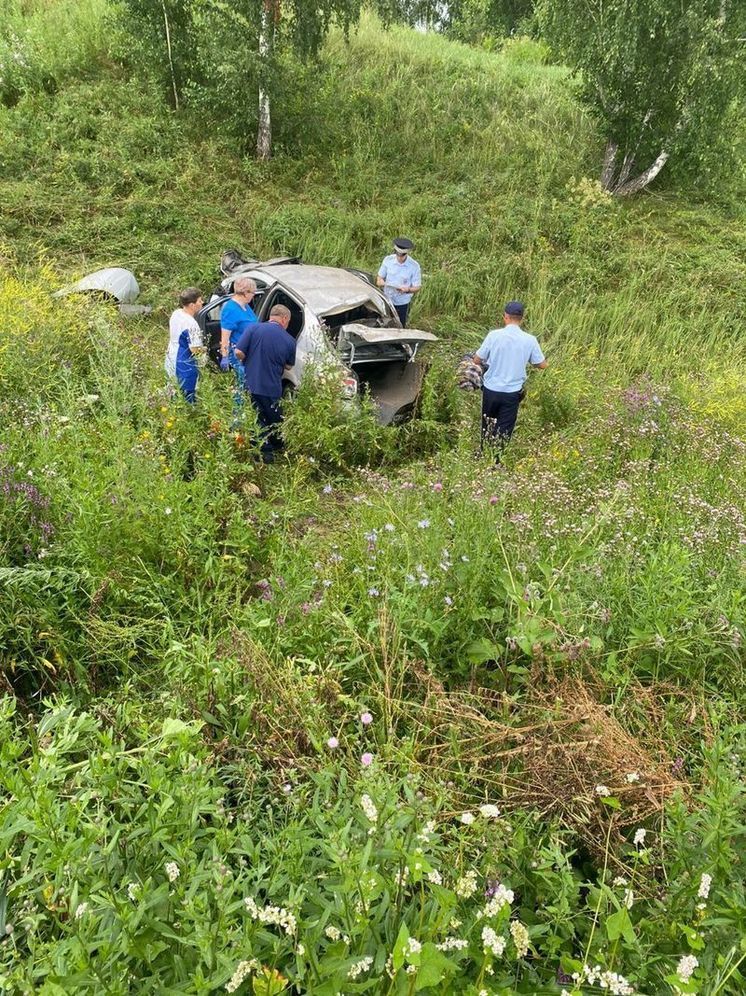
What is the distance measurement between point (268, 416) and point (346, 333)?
45.6 inches

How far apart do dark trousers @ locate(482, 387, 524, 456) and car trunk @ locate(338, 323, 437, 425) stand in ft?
2.71

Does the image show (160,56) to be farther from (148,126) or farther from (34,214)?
(34,214)

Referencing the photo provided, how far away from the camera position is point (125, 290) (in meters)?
9.59

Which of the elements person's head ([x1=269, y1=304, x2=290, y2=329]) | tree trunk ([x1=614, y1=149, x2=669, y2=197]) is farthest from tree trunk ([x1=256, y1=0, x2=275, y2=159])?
person's head ([x1=269, y1=304, x2=290, y2=329])

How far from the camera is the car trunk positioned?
247 inches

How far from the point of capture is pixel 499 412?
20.8 feet

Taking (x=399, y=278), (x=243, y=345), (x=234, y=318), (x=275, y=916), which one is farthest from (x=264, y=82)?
(x=275, y=916)

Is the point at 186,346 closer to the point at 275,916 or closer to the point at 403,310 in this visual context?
the point at 403,310

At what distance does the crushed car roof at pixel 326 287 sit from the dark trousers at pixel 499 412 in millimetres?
1921

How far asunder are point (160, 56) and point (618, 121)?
30.3 ft

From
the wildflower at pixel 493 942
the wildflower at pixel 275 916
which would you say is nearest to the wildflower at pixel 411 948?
the wildflower at pixel 493 942

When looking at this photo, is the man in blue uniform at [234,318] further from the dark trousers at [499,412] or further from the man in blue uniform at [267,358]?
the dark trousers at [499,412]

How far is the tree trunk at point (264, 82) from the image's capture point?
1134 cm

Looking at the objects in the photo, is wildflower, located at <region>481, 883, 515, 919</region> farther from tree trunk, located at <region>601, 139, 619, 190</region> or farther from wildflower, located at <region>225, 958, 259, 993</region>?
tree trunk, located at <region>601, 139, 619, 190</region>
